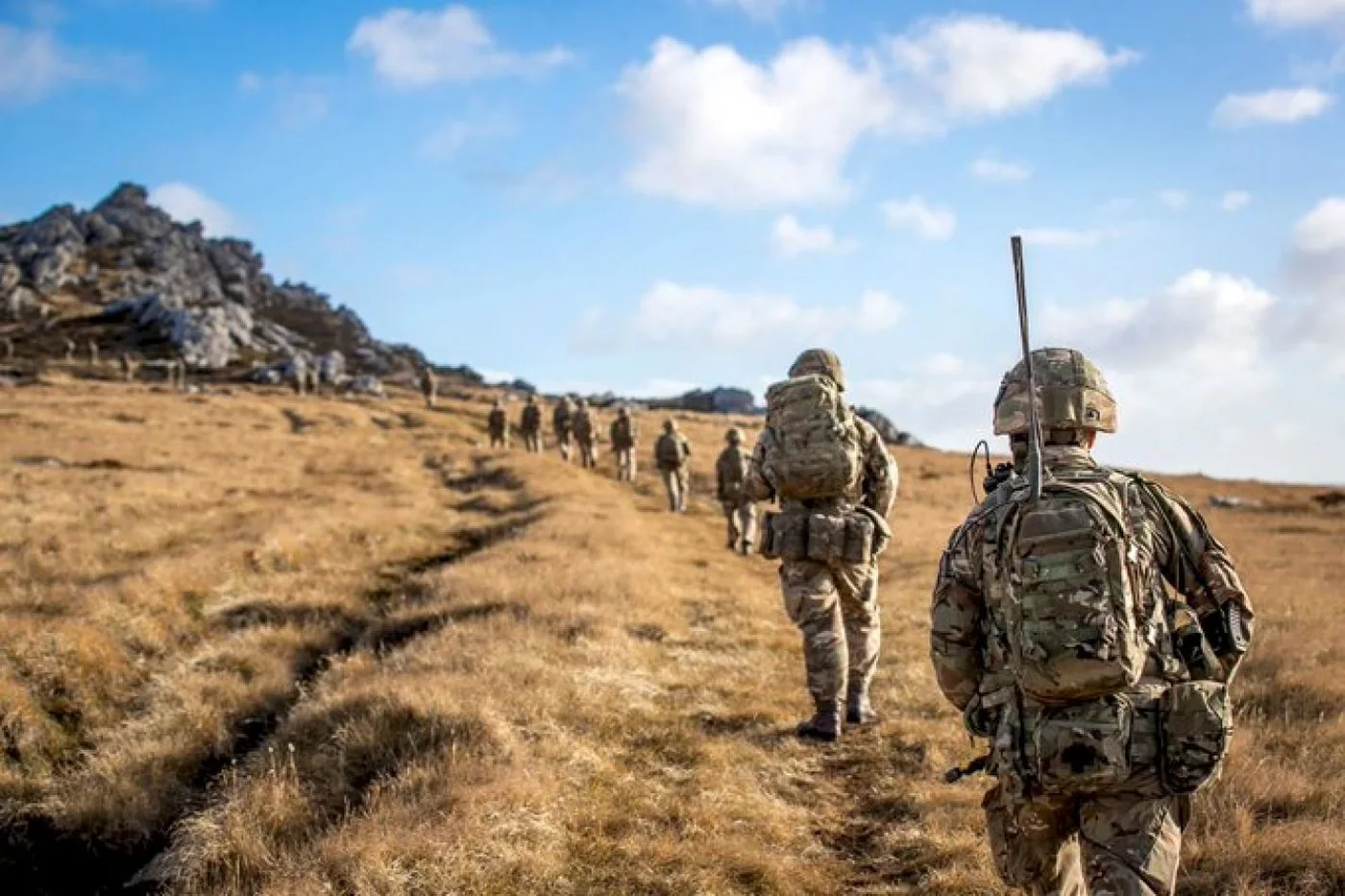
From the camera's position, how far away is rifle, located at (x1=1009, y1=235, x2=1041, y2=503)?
12.2ft

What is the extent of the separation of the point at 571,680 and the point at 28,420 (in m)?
34.7

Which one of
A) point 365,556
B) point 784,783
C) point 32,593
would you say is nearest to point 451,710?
point 784,783

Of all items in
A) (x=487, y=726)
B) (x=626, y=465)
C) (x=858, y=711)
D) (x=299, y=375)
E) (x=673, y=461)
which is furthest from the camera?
(x=299, y=375)

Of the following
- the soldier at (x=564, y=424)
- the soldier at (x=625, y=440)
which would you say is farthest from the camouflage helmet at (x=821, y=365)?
the soldier at (x=564, y=424)

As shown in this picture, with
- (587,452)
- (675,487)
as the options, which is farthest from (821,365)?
(587,452)

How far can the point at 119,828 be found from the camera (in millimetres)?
7117

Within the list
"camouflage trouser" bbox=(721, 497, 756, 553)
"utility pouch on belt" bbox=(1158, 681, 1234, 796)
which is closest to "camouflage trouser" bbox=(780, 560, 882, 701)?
"utility pouch on belt" bbox=(1158, 681, 1234, 796)

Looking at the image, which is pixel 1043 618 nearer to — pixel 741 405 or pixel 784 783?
pixel 784 783

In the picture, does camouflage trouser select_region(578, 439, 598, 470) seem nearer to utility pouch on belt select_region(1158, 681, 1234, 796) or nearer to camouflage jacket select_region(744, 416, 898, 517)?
camouflage jacket select_region(744, 416, 898, 517)

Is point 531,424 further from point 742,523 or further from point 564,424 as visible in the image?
point 742,523

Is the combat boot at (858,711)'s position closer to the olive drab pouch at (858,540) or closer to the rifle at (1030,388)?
the olive drab pouch at (858,540)

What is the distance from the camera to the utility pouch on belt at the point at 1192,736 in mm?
3457

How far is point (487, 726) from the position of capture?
693 centimetres

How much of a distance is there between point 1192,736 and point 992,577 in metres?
0.93
